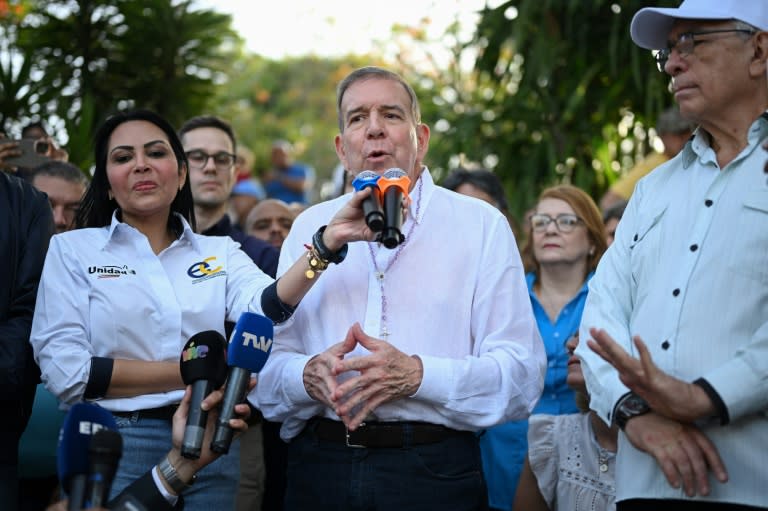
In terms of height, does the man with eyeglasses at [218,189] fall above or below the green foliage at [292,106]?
below

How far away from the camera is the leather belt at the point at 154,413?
4.09 meters

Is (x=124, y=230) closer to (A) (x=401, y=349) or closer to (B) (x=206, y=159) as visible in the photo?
(A) (x=401, y=349)

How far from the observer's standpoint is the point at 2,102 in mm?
8039

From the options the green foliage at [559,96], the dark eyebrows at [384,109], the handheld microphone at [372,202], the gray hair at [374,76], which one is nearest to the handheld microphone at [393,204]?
the handheld microphone at [372,202]

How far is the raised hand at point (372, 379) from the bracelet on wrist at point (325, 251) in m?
0.28

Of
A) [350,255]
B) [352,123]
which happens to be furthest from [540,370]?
[352,123]

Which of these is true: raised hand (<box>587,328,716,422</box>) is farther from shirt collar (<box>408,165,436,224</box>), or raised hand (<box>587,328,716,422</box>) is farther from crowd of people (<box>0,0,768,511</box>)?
shirt collar (<box>408,165,436,224</box>)

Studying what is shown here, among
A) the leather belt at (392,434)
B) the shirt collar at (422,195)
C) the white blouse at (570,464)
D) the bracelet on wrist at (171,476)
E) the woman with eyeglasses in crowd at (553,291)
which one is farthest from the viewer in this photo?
the woman with eyeglasses in crowd at (553,291)

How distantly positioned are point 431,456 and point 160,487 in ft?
3.22

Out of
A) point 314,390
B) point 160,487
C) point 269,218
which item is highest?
point 269,218

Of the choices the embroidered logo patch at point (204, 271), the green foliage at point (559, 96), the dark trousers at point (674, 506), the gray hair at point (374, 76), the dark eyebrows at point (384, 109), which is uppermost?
the green foliage at point (559, 96)

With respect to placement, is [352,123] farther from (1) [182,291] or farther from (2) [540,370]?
(2) [540,370]

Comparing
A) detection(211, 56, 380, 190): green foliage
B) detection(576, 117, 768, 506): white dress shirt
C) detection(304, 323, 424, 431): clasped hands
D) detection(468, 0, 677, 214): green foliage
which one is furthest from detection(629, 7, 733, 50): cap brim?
detection(211, 56, 380, 190): green foliage

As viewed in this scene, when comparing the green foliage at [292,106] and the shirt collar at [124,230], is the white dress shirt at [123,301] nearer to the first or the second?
the shirt collar at [124,230]
